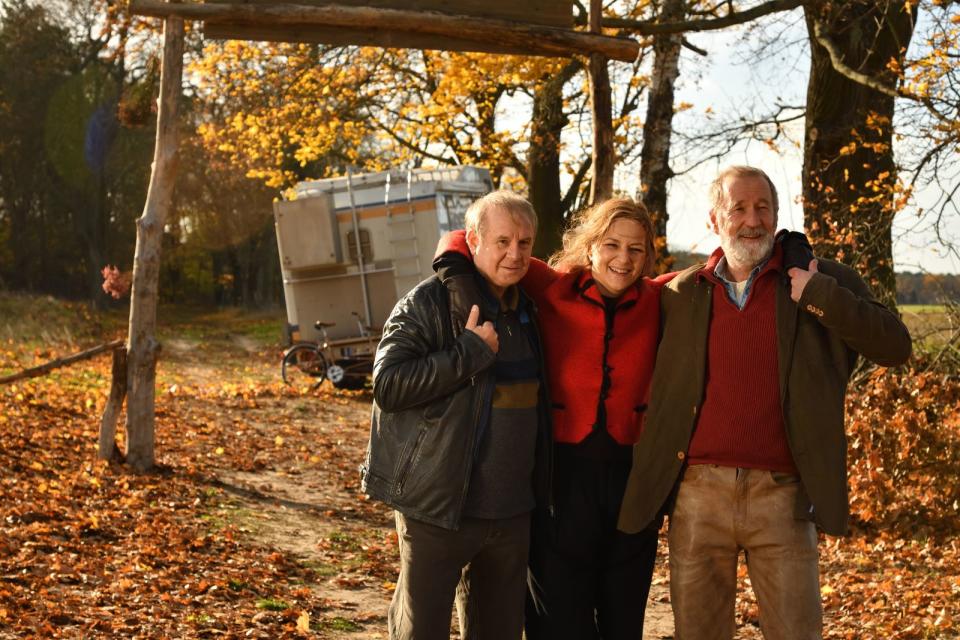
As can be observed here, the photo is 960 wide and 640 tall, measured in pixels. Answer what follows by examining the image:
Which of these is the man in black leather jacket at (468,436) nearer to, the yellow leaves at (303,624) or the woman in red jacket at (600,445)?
the woman in red jacket at (600,445)

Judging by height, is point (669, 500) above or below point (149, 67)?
below

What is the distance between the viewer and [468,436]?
383 centimetres

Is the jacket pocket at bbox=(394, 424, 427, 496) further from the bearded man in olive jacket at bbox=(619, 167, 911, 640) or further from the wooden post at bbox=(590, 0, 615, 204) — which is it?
the wooden post at bbox=(590, 0, 615, 204)

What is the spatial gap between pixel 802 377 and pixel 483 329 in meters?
1.12

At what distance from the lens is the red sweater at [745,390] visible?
147 inches

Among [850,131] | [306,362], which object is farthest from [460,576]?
[306,362]

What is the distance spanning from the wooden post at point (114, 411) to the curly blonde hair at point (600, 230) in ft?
22.2

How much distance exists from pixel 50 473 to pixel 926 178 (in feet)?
27.5

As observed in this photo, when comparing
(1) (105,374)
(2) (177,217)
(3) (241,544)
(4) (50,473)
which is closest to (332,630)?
(3) (241,544)

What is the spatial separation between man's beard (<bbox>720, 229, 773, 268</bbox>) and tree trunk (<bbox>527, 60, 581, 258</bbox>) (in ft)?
45.6

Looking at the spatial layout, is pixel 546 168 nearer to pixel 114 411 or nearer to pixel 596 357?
pixel 114 411

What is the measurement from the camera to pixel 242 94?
19.5 meters

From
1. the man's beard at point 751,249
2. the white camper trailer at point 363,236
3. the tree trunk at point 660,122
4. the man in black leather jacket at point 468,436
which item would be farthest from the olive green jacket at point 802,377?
the white camper trailer at point 363,236

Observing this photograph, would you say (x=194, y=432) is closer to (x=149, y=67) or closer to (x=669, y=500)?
(x=149, y=67)
